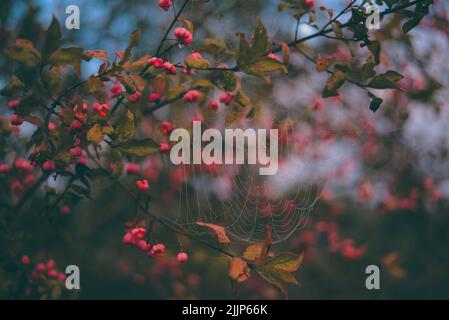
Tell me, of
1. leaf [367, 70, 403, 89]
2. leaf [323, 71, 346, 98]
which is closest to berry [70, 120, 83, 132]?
leaf [323, 71, 346, 98]

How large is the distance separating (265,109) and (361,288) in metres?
3.09

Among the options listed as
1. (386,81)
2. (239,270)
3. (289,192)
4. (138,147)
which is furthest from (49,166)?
(289,192)

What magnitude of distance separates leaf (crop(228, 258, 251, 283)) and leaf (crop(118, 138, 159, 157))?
0.55 m

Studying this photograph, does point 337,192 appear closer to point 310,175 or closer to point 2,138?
point 310,175

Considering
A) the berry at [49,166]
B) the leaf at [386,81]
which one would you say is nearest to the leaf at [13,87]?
the berry at [49,166]

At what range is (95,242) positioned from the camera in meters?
5.22

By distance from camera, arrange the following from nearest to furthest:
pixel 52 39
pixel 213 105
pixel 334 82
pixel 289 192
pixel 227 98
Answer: pixel 52 39, pixel 334 82, pixel 227 98, pixel 213 105, pixel 289 192

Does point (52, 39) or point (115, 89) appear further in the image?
point (115, 89)

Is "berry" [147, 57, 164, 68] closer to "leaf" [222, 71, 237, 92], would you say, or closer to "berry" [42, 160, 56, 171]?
"leaf" [222, 71, 237, 92]

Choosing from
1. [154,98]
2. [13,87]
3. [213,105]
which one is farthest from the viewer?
[154,98]

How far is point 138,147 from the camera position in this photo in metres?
2.32

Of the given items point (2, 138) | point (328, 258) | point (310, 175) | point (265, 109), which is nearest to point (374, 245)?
point (328, 258)

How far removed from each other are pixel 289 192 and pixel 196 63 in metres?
2.54

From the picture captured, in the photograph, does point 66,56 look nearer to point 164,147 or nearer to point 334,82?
point 164,147
